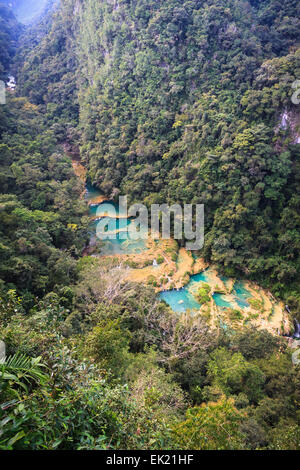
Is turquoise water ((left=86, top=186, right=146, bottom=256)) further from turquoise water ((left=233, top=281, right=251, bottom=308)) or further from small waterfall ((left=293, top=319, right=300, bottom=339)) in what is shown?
small waterfall ((left=293, top=319, right=300, bottom=339))

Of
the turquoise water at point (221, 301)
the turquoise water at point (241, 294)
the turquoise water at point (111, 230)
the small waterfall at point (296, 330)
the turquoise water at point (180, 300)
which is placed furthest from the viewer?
the turquoise water at point (111, 230)

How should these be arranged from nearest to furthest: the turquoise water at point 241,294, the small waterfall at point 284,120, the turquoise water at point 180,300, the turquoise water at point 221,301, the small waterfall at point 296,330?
the small waterfall at point 296,330 → the turquoise water at point 180,300 → the turquoise water at point 221,301 → the turquoise water at point 241,294 → the small waterfall at point 284,120

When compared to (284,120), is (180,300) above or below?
below

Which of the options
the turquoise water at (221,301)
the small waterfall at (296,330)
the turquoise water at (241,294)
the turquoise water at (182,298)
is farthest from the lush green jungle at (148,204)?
the turquoise water at (182,298)

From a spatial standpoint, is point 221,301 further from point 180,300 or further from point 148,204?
point 148,204

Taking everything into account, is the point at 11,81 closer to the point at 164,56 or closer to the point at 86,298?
the point at 164,56

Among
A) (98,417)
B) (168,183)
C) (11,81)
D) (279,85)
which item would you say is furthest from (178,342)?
(11,81)

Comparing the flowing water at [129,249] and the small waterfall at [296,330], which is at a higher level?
the flowing water at [129,249]

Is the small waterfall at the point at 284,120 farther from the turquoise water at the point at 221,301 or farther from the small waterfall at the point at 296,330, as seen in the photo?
the small waterfall at the point at 296,330

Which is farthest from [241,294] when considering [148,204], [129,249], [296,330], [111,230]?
[111,230]
